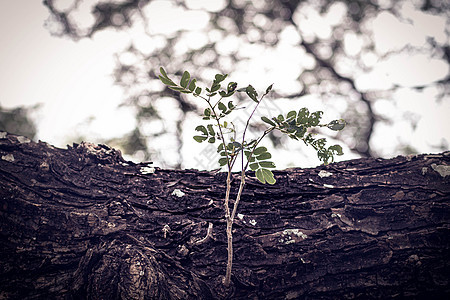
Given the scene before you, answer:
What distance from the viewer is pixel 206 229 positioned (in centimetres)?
133

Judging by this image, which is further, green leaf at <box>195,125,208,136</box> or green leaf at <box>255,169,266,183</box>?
green leaf at <box>195,125,208,136</box>

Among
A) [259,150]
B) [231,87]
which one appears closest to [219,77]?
[231,87]

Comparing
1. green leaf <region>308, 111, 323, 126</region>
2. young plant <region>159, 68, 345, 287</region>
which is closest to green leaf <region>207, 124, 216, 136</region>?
young plant <region>159, 68, 345, 287</region>

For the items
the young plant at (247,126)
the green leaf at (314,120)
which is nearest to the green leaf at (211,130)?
the young plant at (247,126)

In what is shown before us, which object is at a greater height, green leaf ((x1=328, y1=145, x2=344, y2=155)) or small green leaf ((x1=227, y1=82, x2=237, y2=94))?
small green leaf ((x1=227, y1=82, x2=237, y2=94))

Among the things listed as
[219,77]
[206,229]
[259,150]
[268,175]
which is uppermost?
[219,77]

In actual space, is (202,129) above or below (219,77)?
below

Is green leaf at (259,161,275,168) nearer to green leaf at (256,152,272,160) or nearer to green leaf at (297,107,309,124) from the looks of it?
green leaf at (256,152,272,160)

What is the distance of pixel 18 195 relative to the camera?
1.26 m

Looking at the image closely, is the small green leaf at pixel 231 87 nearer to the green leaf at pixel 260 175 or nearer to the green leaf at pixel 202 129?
the green leaf at pixel 202 129

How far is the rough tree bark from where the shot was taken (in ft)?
3.72

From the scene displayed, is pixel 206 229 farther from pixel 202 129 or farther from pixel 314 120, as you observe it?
pixel 314 120

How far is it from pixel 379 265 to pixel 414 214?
1.17 feet

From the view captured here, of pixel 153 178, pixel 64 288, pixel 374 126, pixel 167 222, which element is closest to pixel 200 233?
pixel 167 222
